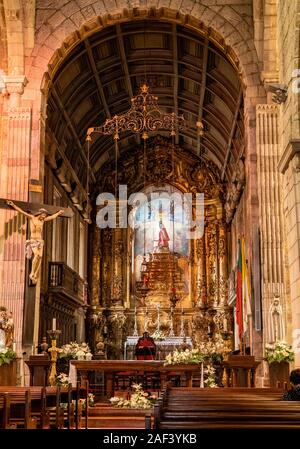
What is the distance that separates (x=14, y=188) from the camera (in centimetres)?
1505

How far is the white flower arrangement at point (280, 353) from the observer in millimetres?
12883

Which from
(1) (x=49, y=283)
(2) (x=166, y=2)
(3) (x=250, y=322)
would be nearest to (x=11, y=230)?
A: (1) (x=49, y=283)

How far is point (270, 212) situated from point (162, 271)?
9.80 metres

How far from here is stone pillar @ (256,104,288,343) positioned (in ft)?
46.8

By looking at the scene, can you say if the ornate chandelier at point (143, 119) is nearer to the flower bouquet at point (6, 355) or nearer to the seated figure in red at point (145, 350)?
the flower bouquet at point (6, 355)

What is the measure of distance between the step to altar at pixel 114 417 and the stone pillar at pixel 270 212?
386 centimetres

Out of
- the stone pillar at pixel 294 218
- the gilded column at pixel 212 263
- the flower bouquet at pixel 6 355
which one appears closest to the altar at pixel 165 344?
the gilded column at pixel 212 263

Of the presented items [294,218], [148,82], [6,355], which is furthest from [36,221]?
[148,82]

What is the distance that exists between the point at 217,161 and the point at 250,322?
1253 cm

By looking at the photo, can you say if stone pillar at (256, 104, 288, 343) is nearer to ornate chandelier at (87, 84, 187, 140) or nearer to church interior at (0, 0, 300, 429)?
church interior at (0, 0, 300, 429)

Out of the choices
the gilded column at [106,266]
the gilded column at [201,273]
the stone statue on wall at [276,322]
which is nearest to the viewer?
the stone statue on wall at [276,322]

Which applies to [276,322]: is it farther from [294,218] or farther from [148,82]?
[148,82]

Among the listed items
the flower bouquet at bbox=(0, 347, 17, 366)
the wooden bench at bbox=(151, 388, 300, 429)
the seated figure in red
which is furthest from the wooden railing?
the wooden bench at bbox=(151, 388, 300, 429)

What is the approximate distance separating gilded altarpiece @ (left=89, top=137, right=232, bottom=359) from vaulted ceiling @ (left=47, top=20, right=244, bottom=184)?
2082mm
